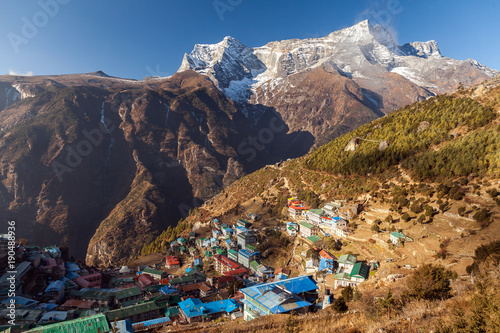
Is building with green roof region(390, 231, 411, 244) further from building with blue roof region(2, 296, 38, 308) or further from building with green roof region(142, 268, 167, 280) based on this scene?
building with blue roof region(2, 296, 38, 308)

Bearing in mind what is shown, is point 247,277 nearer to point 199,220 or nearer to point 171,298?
point 171,298

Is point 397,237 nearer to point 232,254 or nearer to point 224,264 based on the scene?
point 224,264

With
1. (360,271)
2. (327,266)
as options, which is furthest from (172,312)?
(360,271)

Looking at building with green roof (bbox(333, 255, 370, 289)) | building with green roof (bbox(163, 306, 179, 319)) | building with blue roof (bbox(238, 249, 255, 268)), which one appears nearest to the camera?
building with green roof (bbox(333, 255, 370, 289))

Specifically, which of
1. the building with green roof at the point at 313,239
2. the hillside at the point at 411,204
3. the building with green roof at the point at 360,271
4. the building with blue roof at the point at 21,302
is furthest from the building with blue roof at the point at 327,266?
the building with blue roof at the point at 21,302

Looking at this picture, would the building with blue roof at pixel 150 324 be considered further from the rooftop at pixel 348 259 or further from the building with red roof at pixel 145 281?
the rooftop at pixel 348 259

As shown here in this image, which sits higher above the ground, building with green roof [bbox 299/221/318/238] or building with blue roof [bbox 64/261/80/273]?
→ building with green roof [bbox 299/221/318/238]

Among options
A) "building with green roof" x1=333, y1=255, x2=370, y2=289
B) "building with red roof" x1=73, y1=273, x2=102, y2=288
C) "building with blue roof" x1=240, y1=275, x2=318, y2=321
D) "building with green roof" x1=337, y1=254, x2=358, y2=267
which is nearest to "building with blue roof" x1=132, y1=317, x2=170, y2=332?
"building with blue roof" x1=240, y1=275, x2=318, y2=321
